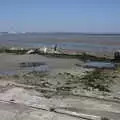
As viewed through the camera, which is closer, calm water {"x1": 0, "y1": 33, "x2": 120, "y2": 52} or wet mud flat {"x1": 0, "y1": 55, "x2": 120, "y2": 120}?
wet mud flat {"x1": 0, "y1": 55, "x2": 120, "y2": 120}

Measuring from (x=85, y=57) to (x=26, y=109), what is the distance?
54.4ft

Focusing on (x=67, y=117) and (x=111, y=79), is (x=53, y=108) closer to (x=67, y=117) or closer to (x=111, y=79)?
(x=67, y=117)

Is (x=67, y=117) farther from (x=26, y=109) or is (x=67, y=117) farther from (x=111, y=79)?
(x=111, y=79)

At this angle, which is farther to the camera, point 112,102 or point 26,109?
point 112,102

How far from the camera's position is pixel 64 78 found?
1486cm

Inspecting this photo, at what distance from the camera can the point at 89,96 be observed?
34.0ft

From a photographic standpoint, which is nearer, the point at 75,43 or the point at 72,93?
the point at 72,93

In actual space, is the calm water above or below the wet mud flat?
above

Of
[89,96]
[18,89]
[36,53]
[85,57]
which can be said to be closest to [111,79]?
[89,96]

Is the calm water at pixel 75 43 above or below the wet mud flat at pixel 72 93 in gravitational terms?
above

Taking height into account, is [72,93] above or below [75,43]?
below

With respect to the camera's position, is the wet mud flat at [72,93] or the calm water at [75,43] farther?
the calm water at [75,43]

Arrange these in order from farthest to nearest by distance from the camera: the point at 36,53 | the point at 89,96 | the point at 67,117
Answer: the point at 36,53 → the point at 89,96 → the point at 67,117

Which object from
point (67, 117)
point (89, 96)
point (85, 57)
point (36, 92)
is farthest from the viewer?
point (85, 57)
